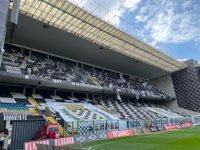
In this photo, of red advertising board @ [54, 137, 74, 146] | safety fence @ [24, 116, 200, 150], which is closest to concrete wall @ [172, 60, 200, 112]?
safety fence @ [24, 116, 200, 150]

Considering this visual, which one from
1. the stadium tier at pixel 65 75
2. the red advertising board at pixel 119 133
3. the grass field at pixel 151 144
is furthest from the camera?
the red advertising board at pixel 119 133

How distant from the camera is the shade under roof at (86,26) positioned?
27.2 m

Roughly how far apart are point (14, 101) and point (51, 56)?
13.6 m

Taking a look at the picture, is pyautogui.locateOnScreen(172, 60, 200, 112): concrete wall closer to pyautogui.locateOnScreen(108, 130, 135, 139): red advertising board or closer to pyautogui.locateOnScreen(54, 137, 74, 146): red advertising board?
pyautogui.locateOnScreen(108, 130, 135, 139): red advertising board

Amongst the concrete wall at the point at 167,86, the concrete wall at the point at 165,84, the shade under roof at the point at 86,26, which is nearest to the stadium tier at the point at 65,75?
the shade under roof at the point at 86,26

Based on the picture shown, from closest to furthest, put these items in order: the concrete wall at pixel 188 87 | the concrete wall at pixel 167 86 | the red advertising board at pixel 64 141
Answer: the red advertising board at pixel 64 141 < the concrete wall at pixel 188 87 < the concrete wall at pixel 167 86

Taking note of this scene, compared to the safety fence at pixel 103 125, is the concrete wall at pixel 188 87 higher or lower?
higher

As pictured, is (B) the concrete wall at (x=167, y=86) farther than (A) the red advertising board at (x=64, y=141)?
Yes

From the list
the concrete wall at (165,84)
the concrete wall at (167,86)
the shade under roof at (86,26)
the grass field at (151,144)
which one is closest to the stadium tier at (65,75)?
the shade under roof at (86,26)

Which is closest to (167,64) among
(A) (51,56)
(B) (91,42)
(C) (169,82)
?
(C) (169,82)

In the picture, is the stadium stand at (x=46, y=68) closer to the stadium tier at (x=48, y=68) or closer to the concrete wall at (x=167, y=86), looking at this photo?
the stadium tier at (x=48, y=68)

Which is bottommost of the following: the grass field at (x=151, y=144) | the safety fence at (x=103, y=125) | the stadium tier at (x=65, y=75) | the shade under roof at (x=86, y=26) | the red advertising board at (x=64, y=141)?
the grass field at (x=151, y=144)

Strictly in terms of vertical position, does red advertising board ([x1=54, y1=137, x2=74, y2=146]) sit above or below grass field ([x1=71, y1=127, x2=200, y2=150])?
above

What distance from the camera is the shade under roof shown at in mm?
27188
